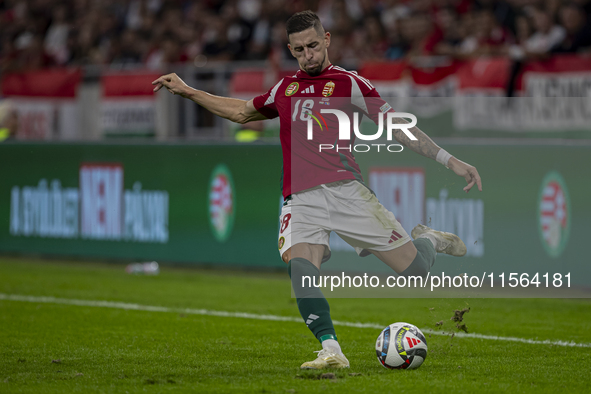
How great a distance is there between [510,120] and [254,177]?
12.1ft

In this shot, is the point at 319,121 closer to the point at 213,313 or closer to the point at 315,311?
the point at 315,311

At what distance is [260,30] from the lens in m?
15.2

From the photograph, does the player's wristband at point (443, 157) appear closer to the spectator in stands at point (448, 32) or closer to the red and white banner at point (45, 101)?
the spectator in stands at point (448, 32)

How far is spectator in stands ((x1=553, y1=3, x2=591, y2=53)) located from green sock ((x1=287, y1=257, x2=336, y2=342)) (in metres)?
7.71

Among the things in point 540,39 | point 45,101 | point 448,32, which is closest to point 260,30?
point 448,32

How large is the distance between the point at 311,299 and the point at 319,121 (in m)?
1.21

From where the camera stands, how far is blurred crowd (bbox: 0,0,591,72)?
40.0 feet

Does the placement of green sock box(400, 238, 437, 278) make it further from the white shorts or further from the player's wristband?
the player's wristband

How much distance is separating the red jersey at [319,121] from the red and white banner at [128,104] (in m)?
9.65

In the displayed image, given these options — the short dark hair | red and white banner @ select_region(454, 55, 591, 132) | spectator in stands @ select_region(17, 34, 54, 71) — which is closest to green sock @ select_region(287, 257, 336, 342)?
the short dark hair

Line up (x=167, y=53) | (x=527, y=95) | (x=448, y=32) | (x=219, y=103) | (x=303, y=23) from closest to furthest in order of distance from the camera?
(x=303, y=23) → (x=219, y=103) → (x=527, y=95) → (x=448, y=32) → (x=167, y=53)

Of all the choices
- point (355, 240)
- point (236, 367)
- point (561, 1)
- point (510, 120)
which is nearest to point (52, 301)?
point (236, 367)

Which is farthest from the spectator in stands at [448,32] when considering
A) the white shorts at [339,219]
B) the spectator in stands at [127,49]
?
the white shorts at [339,219]

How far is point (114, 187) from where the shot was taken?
12234mm
